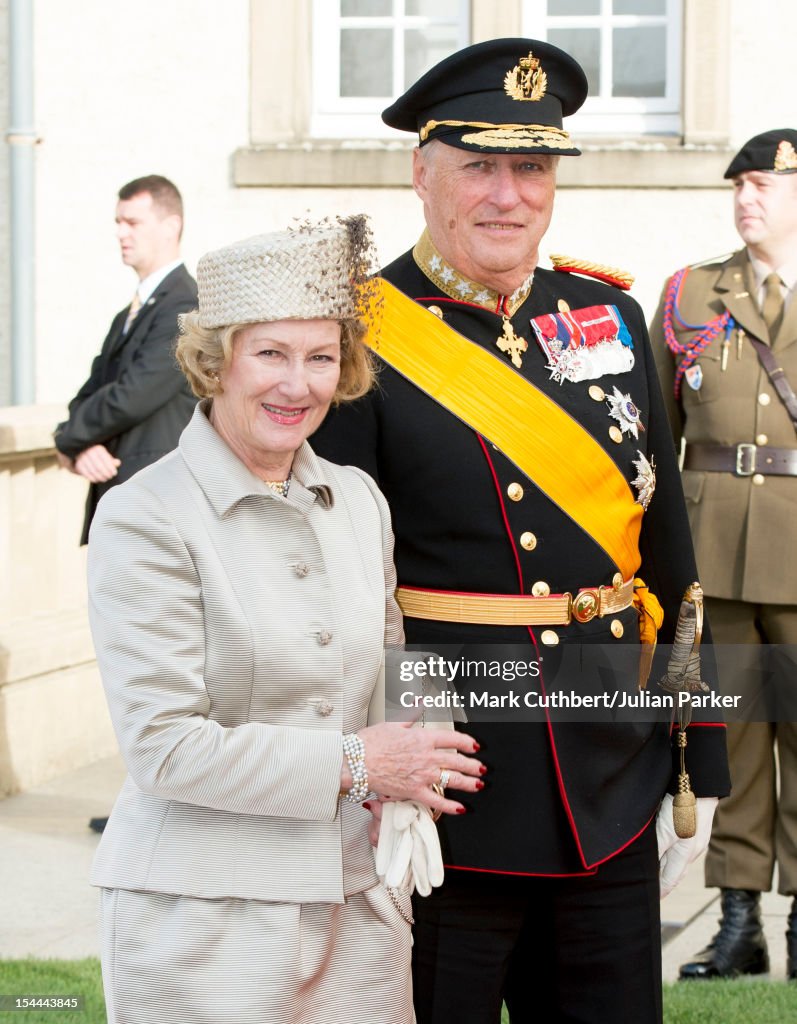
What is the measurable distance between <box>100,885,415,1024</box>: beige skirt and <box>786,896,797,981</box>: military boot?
2.54 meters

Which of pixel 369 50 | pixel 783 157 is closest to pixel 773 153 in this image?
pixel 783 157

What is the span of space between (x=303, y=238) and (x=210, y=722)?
0.70 meters

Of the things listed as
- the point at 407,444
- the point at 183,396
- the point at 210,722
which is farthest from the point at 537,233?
the point at 183,396

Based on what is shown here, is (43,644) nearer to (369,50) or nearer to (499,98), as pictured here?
(369,50)

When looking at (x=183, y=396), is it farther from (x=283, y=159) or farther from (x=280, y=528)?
(x=280, y=528)

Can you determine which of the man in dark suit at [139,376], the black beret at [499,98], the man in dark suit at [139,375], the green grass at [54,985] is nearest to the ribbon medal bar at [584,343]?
the black beret at [499,98]

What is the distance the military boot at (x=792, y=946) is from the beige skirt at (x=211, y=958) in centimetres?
254

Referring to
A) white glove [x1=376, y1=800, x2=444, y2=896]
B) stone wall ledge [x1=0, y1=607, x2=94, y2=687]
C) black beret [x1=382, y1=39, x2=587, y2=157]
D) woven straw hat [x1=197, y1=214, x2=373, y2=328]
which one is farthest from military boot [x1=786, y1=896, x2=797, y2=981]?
stone wall ledge [x1=0, y1=607, x2=94, y2=687]

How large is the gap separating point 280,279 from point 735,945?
9.56 ft

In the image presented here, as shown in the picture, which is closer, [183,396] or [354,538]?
[354,538]

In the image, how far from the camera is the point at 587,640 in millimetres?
3000

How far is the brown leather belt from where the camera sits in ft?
16.7

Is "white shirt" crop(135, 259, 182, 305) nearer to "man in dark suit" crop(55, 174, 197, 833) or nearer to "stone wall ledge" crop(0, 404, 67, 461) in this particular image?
"man in dark suit" crop(55, 174, 197, 833)

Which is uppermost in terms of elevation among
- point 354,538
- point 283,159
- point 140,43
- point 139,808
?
point 140,43
